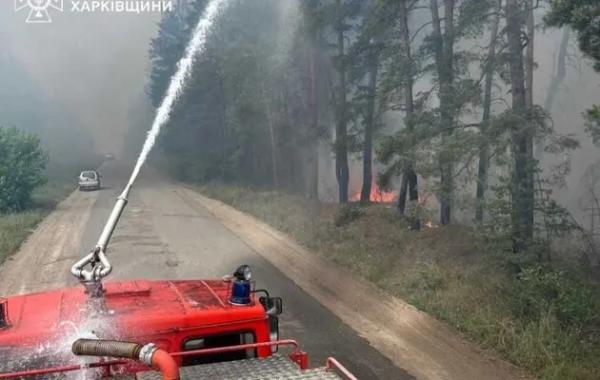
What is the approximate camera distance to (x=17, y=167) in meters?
29.2

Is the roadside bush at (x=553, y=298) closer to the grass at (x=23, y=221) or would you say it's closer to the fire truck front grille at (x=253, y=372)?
the fire truck front grille at (x=253, y=372)

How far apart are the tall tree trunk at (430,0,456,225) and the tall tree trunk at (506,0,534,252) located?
183 cm

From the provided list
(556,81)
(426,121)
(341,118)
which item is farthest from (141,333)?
(556,81)

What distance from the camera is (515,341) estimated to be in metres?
10.5

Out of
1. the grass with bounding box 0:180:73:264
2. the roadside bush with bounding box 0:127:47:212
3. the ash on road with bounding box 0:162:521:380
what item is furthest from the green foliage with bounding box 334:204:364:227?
the roadside bush with bounding box 0:127:47:212

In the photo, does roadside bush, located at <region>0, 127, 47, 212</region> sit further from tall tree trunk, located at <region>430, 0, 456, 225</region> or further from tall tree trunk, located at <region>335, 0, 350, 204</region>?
tall tree trunk, located at <region>430, 0, 456, 225</region>

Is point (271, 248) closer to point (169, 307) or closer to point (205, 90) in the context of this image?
point (169, 307)

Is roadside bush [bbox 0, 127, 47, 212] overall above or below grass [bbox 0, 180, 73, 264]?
above

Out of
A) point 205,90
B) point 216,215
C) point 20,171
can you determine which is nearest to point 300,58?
point 216,215

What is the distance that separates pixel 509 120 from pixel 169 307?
11594 mm

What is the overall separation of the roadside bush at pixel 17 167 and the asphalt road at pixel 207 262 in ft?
11.3

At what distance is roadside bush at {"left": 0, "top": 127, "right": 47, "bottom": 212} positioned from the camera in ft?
93.8

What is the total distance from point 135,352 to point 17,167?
2890 centimetres

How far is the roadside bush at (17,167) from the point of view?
28.6 meters
